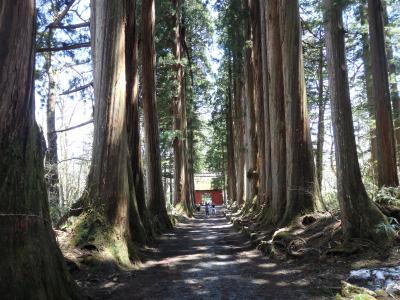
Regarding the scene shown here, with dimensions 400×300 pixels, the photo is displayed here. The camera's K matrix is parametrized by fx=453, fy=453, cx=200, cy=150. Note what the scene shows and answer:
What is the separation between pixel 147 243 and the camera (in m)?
11.3

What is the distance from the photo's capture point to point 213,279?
7.23m

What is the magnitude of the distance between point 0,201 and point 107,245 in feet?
13.2

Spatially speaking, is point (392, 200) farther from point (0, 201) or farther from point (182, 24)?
point (182, 24)

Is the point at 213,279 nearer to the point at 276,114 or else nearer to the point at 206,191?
the point at 276,114

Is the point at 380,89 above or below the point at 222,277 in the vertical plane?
above

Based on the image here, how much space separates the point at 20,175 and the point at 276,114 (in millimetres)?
9450

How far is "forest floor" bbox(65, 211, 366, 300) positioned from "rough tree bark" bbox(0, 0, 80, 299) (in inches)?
65.5

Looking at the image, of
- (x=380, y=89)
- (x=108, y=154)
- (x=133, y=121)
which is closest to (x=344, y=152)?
(x=108, y=154)

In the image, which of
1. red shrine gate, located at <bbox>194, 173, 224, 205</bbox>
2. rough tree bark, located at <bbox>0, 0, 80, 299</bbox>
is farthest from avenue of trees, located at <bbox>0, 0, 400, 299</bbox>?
red shrine gate, located at <bbox>194, 173, 224, 205</bbox>

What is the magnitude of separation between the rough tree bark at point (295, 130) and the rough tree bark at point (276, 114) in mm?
1292

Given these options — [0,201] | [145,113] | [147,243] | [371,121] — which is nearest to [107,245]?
[147,243]

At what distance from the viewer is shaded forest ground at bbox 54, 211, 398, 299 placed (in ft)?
19.7

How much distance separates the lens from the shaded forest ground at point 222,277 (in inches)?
237

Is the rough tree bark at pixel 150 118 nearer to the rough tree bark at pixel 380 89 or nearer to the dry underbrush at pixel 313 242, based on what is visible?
the dry underbrush at pixel 313 242
